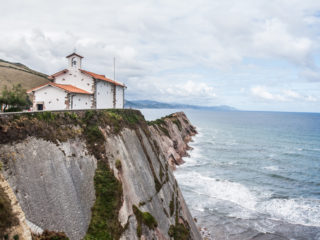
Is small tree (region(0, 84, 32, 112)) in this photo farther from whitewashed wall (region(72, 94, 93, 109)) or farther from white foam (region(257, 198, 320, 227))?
white foam (region(257, 198, 320, 227))

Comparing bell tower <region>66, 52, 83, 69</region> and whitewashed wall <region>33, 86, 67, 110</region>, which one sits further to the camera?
bell tower <region>66, 52, 83, 69</region>

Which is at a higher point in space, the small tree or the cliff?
the small tree

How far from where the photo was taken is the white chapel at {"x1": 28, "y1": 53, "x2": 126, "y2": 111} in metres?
23.6

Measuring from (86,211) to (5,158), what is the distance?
519 centimetres

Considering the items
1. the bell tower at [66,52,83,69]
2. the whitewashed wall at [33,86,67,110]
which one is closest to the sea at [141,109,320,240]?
the whitewashed wall at [33,86,67,110]

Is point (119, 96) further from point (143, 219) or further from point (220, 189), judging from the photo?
point (220, 189)

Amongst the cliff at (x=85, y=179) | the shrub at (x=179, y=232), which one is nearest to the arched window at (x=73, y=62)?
the cliff at (x=85, y=179)

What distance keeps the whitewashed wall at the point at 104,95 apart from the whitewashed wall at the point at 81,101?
1249mm

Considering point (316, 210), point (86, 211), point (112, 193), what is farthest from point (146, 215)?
point (316, 210)

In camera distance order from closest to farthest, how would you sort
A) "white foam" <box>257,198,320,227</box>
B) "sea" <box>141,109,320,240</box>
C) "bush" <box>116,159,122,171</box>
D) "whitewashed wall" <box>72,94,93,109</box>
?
"bush" <box>116,159,122,171</box> → "whitewashed wall" <box>72,94,93,109</box> → "sea" <box>141,109,320,240</box> → "white foam" <box>257,198,320,227</box>

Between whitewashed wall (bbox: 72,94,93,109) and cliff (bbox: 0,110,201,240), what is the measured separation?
17.2ft

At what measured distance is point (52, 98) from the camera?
77.9 ft

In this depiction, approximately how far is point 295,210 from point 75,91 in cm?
3303

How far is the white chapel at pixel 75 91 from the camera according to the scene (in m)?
23.6
